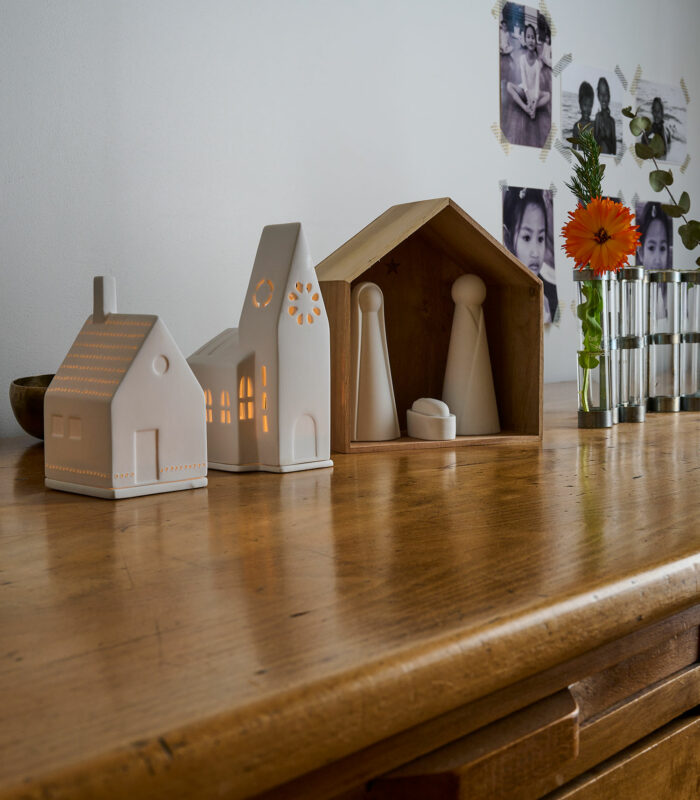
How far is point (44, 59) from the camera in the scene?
1108 mm

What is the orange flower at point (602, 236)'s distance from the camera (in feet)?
3.76

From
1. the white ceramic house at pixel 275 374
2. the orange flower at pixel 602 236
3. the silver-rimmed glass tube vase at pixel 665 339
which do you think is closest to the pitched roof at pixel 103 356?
the white ceramic house at pixel 275 374

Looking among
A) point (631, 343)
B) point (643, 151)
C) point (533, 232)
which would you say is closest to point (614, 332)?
point (631, 343)

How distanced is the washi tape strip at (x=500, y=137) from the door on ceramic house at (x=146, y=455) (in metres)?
1.15

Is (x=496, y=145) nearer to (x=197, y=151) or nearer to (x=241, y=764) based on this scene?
(x=197, y=151)

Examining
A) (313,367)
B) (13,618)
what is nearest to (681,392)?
(313,367)

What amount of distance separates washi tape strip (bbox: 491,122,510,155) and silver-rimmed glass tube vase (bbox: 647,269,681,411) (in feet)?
1.49

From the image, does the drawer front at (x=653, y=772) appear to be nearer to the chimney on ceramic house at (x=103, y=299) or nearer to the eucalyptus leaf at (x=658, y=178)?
the chimney on ceramic house at (x=103, y=299)

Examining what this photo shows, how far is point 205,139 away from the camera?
1258 mm

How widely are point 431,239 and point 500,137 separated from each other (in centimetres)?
62

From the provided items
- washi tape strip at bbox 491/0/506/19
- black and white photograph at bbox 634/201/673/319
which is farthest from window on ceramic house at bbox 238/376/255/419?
black and white photograph at bbox 634/201/673/319

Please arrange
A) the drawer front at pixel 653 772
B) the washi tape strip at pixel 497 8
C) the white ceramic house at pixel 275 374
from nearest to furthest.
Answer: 1. the drawer front at pixel 653 772
2. the white ceramic house at pixel 275 374
3. the washi tape strip at pixel 497 8

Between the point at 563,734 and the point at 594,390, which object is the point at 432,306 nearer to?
the point at 594,390

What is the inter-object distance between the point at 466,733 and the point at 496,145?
4.59 feet
